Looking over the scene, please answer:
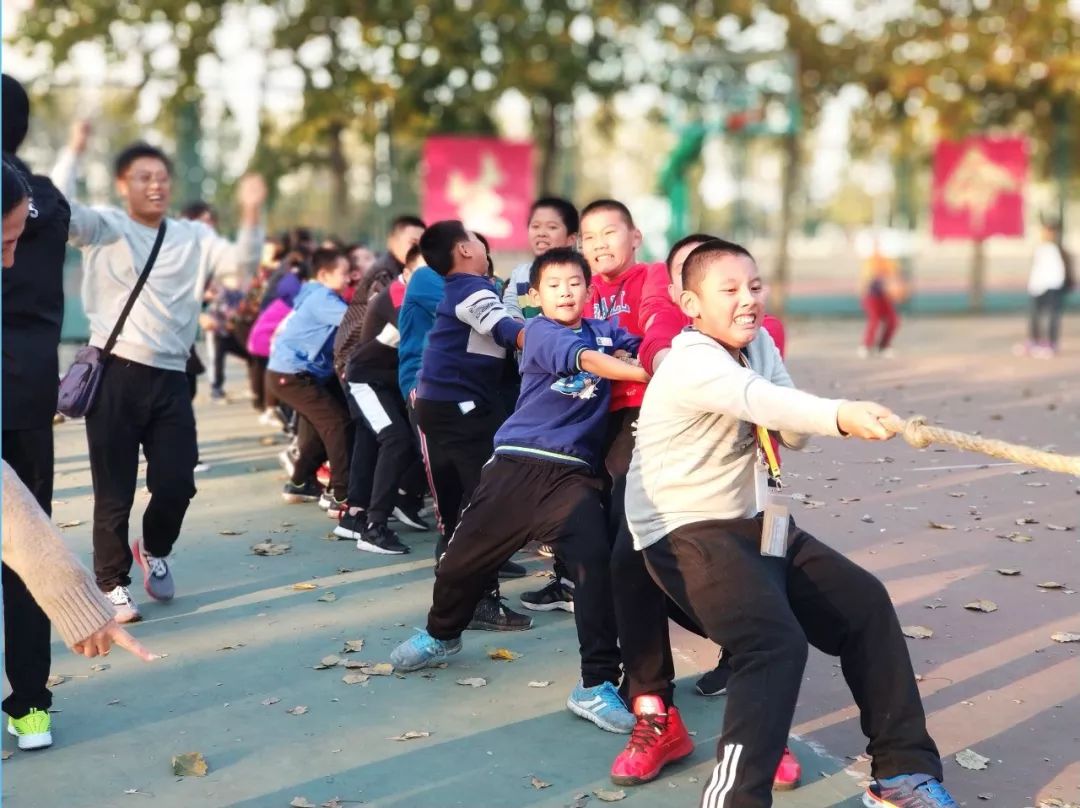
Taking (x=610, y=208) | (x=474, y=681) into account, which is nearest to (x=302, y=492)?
(x=610, y=208)

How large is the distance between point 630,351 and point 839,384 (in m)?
10.1

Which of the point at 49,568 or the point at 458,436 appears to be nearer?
the point at 49,568

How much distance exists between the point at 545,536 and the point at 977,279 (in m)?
23.7

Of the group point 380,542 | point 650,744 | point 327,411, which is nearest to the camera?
point 650,744

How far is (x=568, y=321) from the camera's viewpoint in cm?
534

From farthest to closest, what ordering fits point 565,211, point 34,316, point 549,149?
point 549,149 → point 565,211 → point 34,316

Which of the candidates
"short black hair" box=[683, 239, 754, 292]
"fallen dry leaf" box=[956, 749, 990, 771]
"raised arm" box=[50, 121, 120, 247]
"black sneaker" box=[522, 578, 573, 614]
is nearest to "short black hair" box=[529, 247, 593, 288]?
"short black hair" box=[683, 239, 754, 292]

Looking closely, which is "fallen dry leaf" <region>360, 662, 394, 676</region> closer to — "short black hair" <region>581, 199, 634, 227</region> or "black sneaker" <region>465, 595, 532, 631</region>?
"black sneaker" <region>465, 595, 532, 631</region>

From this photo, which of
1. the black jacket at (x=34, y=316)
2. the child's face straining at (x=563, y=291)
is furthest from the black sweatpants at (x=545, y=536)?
the black jacket at (x=34, y=316)

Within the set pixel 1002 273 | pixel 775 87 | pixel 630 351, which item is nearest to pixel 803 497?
pixel 630 351

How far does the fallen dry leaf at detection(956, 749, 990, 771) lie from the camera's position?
4.58 meters

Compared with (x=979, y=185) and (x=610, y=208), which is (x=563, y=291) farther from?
(x=979, y=185)

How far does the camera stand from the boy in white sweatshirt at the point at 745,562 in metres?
3.93

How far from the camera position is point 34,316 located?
4.89 m
